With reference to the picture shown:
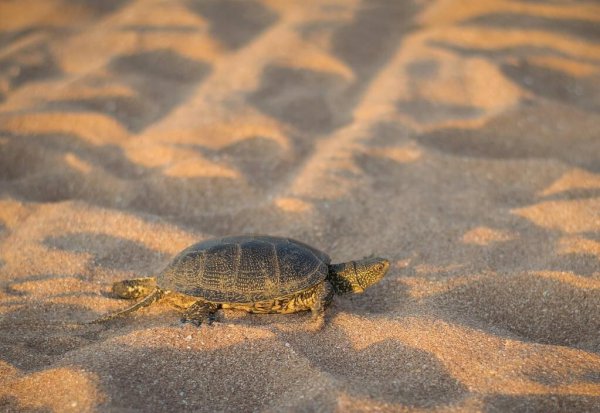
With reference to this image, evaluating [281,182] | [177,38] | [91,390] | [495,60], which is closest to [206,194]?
[281,182]

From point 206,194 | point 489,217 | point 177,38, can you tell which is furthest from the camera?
point 177,38

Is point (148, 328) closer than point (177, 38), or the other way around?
point (148, 328)

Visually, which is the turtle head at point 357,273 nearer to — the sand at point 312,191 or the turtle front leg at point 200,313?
the sand at point 312,191

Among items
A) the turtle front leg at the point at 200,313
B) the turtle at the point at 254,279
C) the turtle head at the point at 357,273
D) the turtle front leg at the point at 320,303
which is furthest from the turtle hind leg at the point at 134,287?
the turtle head at the point at 357,273

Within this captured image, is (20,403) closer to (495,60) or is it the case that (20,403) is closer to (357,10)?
(495,60)

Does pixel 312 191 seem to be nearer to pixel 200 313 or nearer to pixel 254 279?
pixel 254 279

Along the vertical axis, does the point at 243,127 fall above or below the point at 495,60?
below
